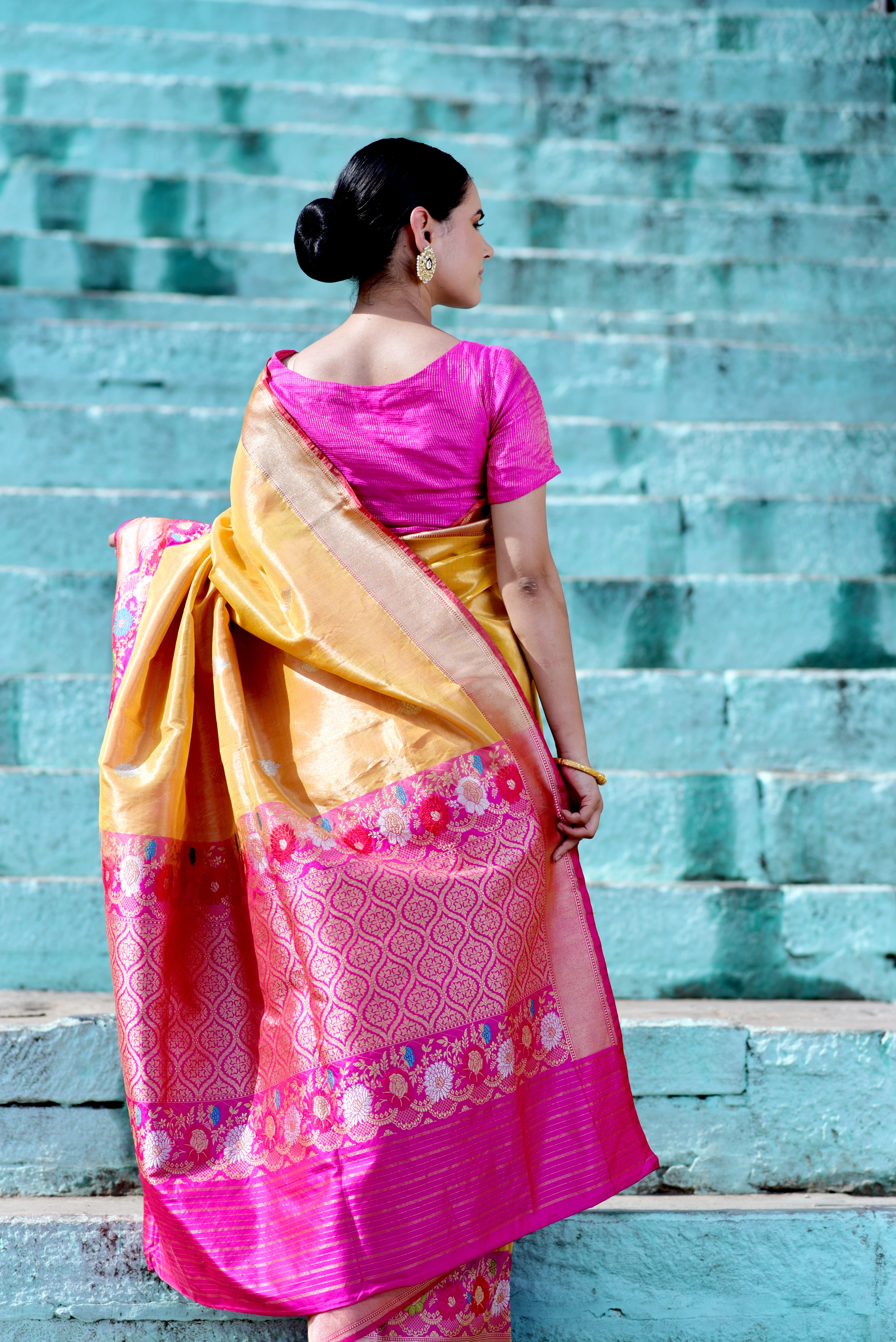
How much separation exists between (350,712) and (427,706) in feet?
0.37

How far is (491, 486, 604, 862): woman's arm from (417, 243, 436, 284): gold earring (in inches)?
13.5

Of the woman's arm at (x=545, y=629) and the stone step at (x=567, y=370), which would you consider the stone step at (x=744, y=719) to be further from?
the stone step at (x=567, y=370)

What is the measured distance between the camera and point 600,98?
5305 millimetres

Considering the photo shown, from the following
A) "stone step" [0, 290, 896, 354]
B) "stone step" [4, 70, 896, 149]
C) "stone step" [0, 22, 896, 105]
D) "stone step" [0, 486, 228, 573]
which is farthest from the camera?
"stone step" [0, 22, 896, 105]

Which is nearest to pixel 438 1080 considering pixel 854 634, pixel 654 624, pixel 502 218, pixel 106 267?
pixel 654 624

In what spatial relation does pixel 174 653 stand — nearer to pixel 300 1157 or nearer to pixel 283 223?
pixel 300 1157

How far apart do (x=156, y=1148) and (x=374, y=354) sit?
1121 mm

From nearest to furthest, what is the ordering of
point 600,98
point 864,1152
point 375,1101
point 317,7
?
point 375,1101, point 864,1152, point 600,98, point 317,7

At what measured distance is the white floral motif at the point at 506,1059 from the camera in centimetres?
151

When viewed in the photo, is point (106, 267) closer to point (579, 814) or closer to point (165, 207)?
point (165, 207)

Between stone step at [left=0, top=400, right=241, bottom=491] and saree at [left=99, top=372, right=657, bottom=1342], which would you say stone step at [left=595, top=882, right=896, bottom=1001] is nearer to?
saree at [left=99, top=372, right=657, bottom=1342]

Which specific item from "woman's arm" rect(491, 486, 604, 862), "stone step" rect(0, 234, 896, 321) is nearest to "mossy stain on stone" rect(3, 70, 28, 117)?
"stone step" rect(0, 234, 896, 321)

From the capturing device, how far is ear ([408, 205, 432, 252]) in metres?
1.67

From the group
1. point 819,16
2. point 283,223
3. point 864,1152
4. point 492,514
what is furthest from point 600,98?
point 864,1152
